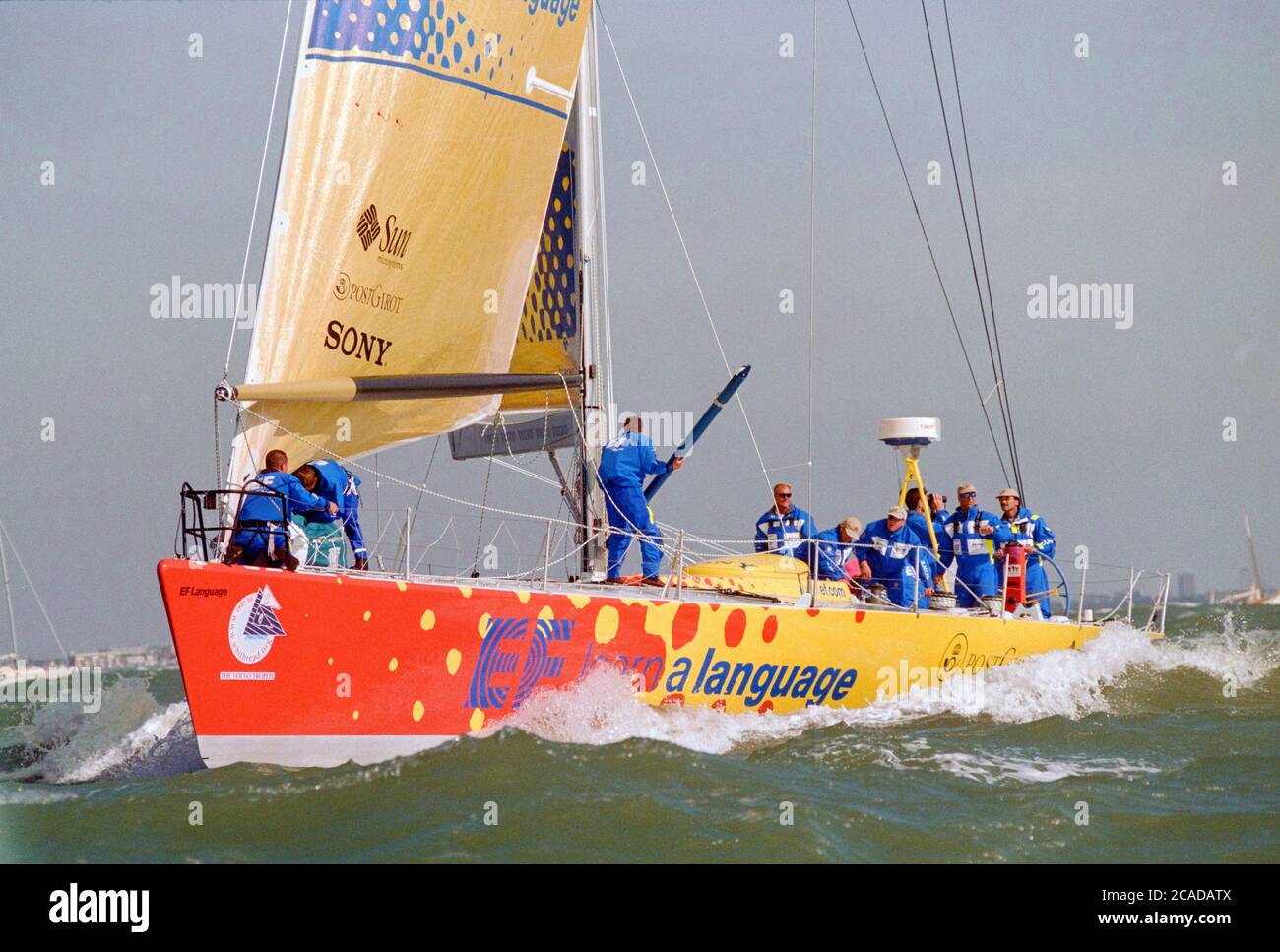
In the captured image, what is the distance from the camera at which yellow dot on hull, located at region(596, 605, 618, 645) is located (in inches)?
342

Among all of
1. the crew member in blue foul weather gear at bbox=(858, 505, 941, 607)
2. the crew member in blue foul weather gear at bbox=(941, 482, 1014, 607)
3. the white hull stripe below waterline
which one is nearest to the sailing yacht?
the white hull stripe below waterline

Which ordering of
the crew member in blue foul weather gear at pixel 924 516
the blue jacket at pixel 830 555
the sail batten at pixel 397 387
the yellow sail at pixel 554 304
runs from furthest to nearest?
the crew member in blue foul weather gear at pixel 924 516 < the yellow sail at pixel 554 304 < the blue jacket at pixel 830 555 < the sail batten at pixel 397 387

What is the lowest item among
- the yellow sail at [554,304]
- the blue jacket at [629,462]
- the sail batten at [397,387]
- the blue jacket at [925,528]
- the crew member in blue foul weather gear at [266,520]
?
the blue jacket at [925,528]

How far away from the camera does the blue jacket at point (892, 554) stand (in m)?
11.6

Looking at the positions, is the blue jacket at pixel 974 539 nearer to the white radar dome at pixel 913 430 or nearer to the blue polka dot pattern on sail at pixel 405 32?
the white radar dome at pixel 913 430

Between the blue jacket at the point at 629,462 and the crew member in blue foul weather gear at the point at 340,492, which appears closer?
the crew member in blue foul weather gear at the point at 340,492

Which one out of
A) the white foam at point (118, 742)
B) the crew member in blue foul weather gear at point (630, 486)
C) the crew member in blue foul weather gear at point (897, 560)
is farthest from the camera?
the crew member in blue foul weather gear at point (897, 560)

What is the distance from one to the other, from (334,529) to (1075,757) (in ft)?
15.2

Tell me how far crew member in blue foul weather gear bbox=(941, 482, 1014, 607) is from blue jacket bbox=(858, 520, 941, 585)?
0.53 metres

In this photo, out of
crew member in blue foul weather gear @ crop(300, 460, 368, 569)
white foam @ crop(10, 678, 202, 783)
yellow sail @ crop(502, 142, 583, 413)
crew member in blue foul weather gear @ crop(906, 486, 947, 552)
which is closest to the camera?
white foam @ crop(10, 678, 202, 783)

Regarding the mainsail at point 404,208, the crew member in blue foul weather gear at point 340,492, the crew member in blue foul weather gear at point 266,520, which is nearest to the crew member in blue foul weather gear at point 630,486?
the mainsail at point 404,208

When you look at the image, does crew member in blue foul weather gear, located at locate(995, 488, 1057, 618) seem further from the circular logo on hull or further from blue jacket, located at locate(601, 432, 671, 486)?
the circular logo on hull

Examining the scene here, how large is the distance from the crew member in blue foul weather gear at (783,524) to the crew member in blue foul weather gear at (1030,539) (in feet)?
6.11
